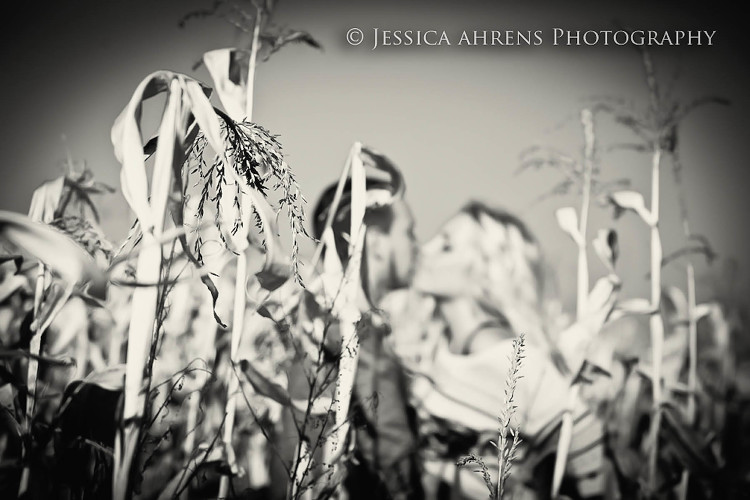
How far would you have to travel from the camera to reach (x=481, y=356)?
4.64ft

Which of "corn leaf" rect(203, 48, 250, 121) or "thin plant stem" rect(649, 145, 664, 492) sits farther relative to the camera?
"thin plant stem" rect(649, 145, 664, 492)

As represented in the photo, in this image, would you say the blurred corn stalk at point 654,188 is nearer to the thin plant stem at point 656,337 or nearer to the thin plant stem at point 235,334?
the thin plant stem at point 656,337

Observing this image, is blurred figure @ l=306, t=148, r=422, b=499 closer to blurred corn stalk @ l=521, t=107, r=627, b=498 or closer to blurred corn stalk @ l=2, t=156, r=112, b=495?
blurred corn stalk @ l=521, t=107, r=627, b=498

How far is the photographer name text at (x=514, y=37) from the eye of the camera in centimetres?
143

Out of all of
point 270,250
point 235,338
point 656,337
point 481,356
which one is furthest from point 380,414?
point 270,250

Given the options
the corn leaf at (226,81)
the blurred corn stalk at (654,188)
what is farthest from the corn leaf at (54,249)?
the blurred corn stalk at (654,188)

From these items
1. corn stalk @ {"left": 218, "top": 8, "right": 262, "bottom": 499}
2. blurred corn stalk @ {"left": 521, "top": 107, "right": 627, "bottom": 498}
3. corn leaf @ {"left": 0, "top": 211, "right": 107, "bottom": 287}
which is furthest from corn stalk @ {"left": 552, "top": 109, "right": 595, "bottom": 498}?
corn leaf @ {"left": 0, "top": 211, "right": 107, "bottom": 287}

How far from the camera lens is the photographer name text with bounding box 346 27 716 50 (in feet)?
4.69

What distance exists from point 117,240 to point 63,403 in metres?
0.77

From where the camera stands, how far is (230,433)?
3.12ft

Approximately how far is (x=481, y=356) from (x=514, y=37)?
35.5 inches

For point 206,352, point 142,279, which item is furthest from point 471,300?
point 142,279

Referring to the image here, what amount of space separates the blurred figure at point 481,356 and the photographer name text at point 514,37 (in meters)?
0.47

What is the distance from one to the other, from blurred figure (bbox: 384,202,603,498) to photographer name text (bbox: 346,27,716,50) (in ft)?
1.54
